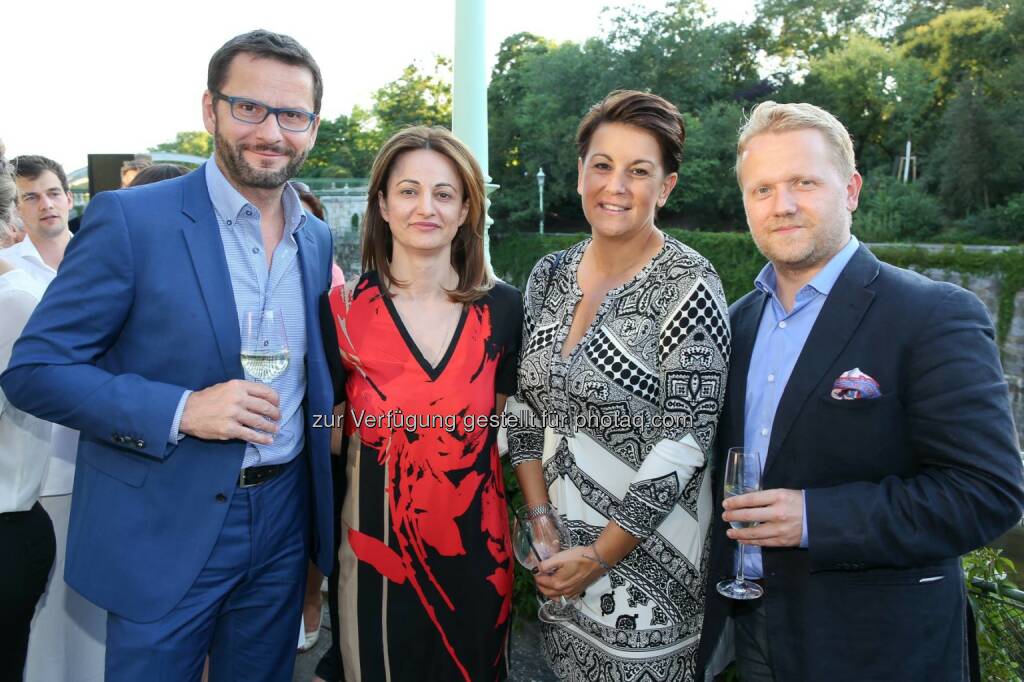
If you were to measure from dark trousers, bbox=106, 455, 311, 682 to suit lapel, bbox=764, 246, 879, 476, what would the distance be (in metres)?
1.57

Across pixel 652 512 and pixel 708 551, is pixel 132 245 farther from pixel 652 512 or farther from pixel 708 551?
pixel 708 551

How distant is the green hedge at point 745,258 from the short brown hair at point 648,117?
864 inches

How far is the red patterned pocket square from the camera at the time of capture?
6.66ft

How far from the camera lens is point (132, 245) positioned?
2.23 m

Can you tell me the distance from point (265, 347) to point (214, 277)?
0.32 meters

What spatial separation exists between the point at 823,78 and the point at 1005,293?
70.5 ft

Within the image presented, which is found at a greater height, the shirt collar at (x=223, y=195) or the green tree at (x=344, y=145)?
the green tree at (x=344, y=145)

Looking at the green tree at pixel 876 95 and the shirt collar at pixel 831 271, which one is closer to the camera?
the shirt collar at pixel 831 271

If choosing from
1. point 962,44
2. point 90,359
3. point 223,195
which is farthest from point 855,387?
point 962,44

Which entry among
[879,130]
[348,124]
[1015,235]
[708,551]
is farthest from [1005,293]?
[348,124]

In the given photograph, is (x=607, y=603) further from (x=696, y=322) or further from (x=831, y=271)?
(x=831, y=271)

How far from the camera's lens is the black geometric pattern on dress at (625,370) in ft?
7.87

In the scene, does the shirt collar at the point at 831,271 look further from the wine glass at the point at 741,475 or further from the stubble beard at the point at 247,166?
the stubble beard at the point at 247,166

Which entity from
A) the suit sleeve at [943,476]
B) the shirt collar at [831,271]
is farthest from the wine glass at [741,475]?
the shirt collar at [831,271]
